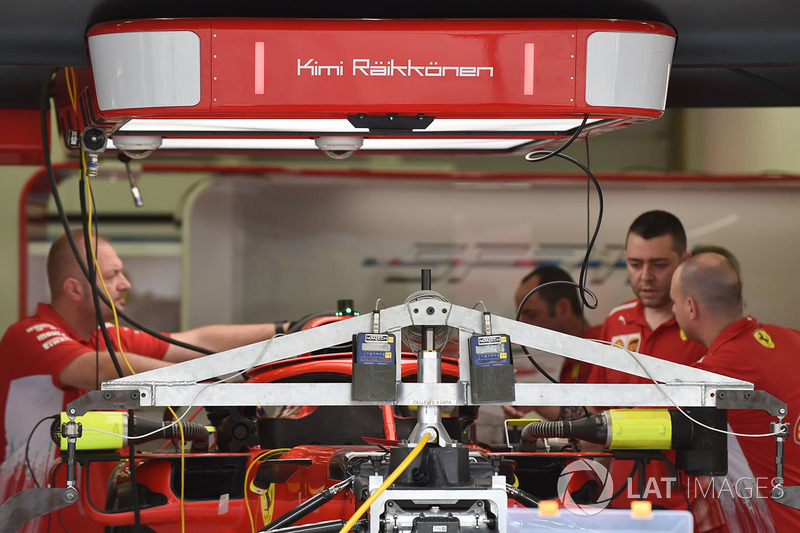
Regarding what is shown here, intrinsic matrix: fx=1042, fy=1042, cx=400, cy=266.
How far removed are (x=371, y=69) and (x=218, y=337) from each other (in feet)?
7.21

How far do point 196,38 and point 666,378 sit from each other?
1.36 metres

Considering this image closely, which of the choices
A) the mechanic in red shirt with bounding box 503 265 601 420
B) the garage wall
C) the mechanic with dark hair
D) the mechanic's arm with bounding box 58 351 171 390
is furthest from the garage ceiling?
the garage wall

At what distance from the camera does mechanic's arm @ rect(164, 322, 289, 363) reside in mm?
4397

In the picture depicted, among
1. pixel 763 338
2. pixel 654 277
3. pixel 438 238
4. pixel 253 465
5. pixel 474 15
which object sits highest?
pixel 474 15

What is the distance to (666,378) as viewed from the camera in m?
2.09

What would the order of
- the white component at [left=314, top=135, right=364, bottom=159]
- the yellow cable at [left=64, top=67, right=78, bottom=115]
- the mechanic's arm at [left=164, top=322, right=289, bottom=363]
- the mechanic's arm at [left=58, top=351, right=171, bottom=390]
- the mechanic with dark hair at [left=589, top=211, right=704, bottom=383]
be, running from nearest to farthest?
the white component at [left=314, top=135, right=364, bottom=159], the yellow cable at [left=64, top=67, right=78, bottom=115], the mechanic's arm at [left=58, top=351, right=171, bottom=390], the mechanic's arm at [left=164, top=322, right=289, bottom=363], the mechanic with dark hair at [left=589, top=211, right=704, bottom=383]

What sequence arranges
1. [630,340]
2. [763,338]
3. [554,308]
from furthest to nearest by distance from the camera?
[554,308], [630,340], [763,338]

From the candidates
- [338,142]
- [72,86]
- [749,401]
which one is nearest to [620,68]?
[338,142]

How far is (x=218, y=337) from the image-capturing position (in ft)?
14.6

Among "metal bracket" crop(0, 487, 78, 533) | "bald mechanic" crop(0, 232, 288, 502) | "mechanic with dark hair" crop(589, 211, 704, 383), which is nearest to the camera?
"metal bracket" crop(0, 487, 78, 533)

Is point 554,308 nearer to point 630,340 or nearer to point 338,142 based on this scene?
point 630,340

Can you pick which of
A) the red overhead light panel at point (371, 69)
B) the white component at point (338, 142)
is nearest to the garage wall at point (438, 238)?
the white component at point (338, 142)

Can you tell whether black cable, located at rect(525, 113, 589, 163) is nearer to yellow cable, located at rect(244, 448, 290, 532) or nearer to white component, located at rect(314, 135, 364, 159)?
white component, located at rect(314, 135, 364, 159)

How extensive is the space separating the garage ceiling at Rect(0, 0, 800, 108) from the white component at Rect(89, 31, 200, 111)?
0.37ft
